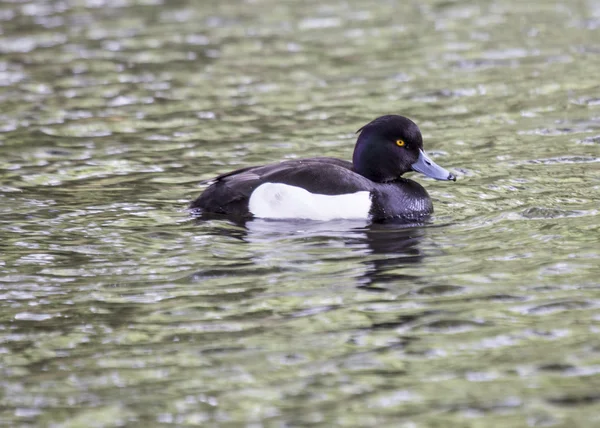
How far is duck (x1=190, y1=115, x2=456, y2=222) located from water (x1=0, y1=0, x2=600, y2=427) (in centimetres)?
18

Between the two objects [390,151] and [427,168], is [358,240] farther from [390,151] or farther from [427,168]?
[427,168]

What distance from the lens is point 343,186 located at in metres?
8.37

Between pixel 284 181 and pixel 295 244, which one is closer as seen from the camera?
pixel 295 244

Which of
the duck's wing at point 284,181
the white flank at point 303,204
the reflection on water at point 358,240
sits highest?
the duck's wing at point 284,181

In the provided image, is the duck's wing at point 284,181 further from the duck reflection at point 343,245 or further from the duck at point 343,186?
the duck reflection at point 343,245

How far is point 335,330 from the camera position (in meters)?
6.11

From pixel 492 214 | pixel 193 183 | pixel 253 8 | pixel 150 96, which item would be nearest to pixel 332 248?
pixel 492 214

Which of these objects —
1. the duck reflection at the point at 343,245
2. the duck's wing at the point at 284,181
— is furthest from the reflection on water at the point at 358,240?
the duck's wing at the point at 284,181

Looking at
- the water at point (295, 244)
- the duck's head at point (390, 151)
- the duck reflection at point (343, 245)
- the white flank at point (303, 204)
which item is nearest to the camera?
the water at point (295, 244)

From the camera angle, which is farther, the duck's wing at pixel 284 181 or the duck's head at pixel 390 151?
the duck's head at pixel 390 151

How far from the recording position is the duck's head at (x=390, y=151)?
8711mm

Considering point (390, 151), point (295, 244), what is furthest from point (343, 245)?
point (390, 151)

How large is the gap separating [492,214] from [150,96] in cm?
599

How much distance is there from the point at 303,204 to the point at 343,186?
0.34m
